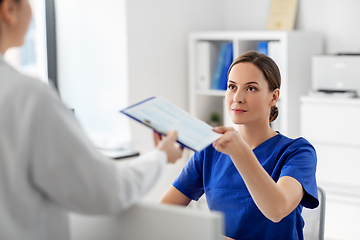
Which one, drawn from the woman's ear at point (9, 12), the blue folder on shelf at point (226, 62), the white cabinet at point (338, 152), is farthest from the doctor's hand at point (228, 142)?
the blue folder on shelf at point (226, 62)

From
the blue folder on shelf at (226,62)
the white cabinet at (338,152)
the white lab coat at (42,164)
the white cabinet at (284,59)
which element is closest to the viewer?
the white lab coat at (42,164)

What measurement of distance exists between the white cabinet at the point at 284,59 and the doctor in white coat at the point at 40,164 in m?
2.25

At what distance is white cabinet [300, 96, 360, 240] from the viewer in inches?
105

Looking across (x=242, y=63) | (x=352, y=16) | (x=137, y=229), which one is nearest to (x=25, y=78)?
(x=137, y=229)

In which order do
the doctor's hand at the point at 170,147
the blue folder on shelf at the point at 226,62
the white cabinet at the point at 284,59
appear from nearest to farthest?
the doctor's hand at the point at 170,147
the white cabinet at the point at 284,59
the blue folder on shelf at the point at 226,62

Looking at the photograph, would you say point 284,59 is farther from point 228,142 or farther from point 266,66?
point 228,142

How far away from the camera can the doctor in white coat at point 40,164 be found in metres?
0.71

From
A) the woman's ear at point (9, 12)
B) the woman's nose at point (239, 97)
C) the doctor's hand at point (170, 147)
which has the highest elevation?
the woman's ear at point (9, 12)

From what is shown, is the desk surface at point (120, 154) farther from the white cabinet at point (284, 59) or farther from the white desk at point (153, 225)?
the white desk at point (153, 225)

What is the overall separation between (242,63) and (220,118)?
1.99 metres

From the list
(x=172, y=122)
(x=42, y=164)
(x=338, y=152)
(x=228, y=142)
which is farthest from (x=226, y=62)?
(x=42, y=164)

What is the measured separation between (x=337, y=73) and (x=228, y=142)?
1.84m

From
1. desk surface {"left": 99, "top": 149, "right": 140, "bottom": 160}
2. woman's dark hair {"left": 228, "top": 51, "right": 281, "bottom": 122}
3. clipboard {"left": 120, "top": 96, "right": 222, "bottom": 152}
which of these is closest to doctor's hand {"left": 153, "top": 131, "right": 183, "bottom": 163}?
clipboard {"left": 120, "top": 96, "right": 222, "bottom": 152}

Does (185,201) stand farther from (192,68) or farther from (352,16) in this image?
(352,16)
